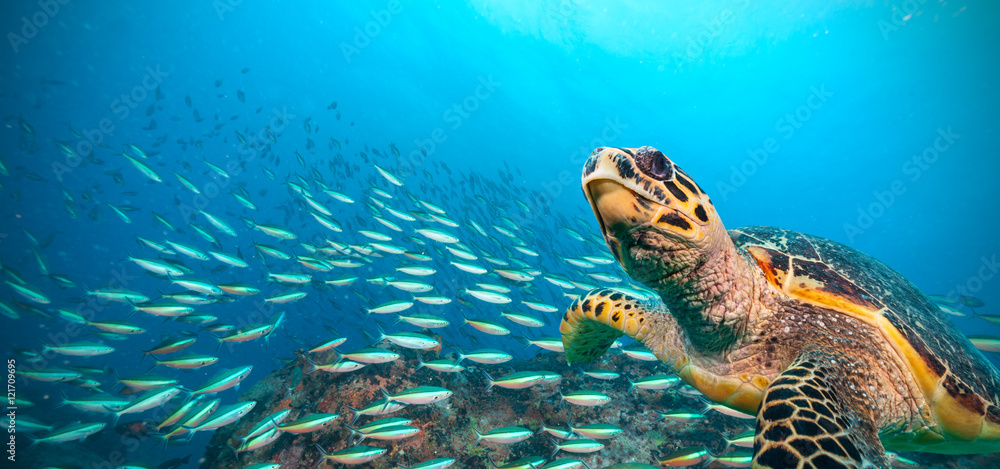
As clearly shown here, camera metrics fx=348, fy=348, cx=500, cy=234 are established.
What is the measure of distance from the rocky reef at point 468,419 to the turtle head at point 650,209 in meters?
2.93

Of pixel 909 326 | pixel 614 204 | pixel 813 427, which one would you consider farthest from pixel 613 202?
pixel 909 326

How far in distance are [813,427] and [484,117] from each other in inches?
1956

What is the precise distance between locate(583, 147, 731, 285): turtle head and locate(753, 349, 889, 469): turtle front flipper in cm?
60

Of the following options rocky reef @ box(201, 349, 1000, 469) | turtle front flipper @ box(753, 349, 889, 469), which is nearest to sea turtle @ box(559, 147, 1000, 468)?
turtle front flipper @ box(753, 349, 889, 469)

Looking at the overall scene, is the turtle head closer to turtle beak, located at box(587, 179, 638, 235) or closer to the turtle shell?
turtle beak, located at box(587, 179, 638, 235)

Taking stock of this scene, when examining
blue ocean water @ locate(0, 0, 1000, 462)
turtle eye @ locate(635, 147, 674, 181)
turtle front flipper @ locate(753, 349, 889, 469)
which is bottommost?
turtle front flipper @ locate(753, 349, 889, 469)

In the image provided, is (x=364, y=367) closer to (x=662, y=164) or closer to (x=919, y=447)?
(x=662, y=164)

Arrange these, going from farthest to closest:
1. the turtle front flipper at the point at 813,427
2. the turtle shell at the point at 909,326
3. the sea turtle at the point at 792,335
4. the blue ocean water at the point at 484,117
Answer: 1. the blue ocean water at the point at 484,117
2. the turtle shell at the point at 909,326
3. the sea turtle at the point at 792,335
4. the turtle front flipper at the point at 813,427

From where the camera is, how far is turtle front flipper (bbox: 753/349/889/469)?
1.09m

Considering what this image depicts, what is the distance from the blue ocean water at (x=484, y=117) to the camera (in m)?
21.5

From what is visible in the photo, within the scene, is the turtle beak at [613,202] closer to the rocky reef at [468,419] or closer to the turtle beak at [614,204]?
the turtle beak at [614,204]

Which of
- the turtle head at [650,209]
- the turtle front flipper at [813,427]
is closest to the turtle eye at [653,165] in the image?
the turtle head at [650,209]

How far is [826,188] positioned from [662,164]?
7300 cm

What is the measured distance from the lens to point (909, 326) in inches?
72.4
